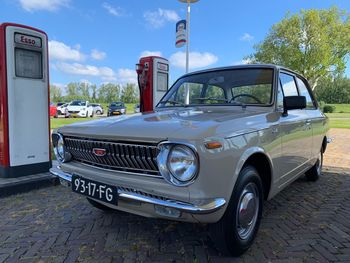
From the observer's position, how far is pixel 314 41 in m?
32.8

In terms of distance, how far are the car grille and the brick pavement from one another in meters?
0.85

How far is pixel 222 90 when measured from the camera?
3.85 m

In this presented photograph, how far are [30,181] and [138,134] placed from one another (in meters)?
3.27

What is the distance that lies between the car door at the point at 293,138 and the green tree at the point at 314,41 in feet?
105

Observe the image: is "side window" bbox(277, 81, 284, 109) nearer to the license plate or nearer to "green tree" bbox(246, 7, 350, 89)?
the license plate

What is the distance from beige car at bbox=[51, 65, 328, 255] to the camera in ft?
7.17

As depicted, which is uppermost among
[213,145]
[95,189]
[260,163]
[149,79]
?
[149,79]

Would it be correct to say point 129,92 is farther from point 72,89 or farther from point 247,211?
point 247,211

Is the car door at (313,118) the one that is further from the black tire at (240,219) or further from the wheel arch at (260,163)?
the black tire at (240,219)

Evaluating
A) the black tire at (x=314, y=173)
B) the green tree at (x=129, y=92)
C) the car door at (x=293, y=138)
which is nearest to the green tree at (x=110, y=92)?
the green tree at (x=129, y=92)

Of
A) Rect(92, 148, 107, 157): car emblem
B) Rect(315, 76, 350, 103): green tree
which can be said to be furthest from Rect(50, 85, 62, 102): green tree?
Rect(92, 148, 107, 157): car emblem

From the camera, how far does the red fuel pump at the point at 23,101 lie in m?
4.79

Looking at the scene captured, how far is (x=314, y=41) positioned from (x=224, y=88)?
110ft

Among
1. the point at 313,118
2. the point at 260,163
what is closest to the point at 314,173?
the point at 313,118
